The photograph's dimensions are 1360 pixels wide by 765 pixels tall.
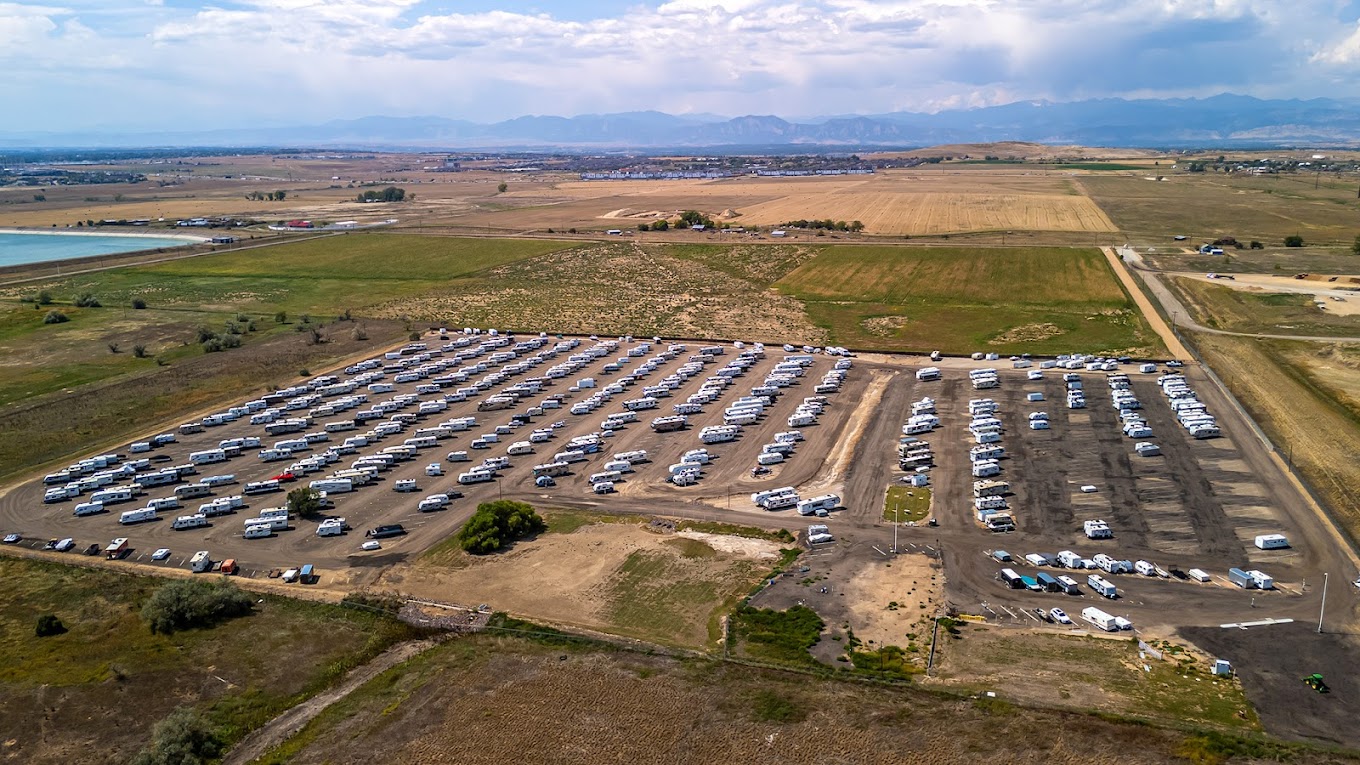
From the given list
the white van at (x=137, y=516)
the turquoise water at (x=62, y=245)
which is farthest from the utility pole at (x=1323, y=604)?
the turquoise water at (x=62, y=245)

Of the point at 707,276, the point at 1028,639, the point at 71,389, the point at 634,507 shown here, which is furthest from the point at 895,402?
the point at 71,389

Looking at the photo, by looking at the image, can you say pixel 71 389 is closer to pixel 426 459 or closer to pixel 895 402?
pixel 426 459

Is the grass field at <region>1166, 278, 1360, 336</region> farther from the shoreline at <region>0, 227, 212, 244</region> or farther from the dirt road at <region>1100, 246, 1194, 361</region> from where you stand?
the shoreline at <region>0, 227, 212, 244</region>

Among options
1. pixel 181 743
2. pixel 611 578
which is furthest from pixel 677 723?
pixel 181 743

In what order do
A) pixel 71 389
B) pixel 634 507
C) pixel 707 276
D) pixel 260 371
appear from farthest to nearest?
pixel 707 276, pixel 260 371, pixel 71 389, pixel 634 507

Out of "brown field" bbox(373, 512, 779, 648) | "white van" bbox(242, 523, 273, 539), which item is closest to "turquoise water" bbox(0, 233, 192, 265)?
"white van" bbox(242, 523, 273, 539)

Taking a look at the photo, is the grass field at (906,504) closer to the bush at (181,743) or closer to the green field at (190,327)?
the bush at (181,743)
